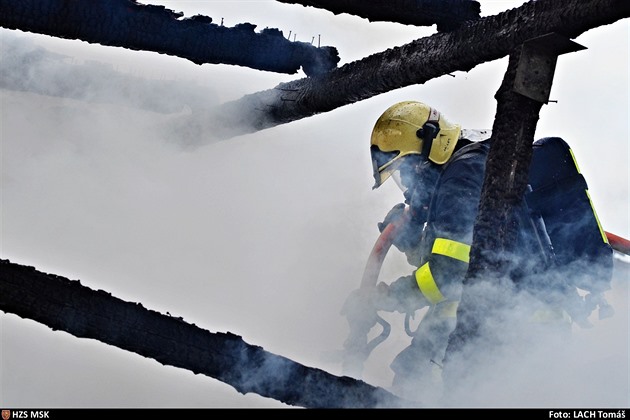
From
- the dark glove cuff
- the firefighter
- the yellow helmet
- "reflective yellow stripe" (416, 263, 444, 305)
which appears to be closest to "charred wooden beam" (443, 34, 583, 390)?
the firefighter

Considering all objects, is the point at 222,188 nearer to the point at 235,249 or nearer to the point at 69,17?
the point at 235,249

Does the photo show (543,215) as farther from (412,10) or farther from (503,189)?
(412,10)

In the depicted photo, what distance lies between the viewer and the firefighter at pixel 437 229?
4625mm

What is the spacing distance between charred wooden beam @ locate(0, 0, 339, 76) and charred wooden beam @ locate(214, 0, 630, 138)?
199mm

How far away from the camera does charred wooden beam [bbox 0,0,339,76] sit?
12.7ft

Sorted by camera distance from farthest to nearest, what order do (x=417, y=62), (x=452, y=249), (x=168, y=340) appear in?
1. (x=452, y=249)
2. (x=417, y=62)
3. (x=168, y=340)

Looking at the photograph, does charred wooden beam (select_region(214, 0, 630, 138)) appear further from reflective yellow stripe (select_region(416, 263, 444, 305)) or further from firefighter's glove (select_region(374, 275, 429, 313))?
firefighter's glove (select_region(374, 275, 429, 313))

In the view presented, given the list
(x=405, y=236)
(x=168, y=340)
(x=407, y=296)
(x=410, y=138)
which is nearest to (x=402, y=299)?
(x=407, y=296)

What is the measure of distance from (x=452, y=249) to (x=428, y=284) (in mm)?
246

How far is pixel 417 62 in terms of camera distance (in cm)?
423

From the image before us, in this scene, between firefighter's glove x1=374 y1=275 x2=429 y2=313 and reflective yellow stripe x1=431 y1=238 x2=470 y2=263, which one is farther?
firefighter's glove x1=374 y1=275 x2=429 y2=313

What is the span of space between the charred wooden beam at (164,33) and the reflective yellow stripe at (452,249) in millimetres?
1248

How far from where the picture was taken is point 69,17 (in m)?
3.95

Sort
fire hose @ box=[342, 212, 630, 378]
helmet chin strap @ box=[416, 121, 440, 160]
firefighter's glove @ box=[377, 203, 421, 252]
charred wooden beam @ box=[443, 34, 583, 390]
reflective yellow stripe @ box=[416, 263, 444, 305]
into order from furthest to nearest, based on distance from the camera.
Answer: firefighter's glove @ box=[377, 203, 421, 252] < fire hose @ box=[342, 212, 630, 378] < helmet chin strap @ box=[416, 121, 440, 160] < reflective yellow stripe @ box=[416, 263, 444, 305] < charred wooden beam @ box=[443, 34, 583, 390]
